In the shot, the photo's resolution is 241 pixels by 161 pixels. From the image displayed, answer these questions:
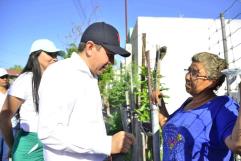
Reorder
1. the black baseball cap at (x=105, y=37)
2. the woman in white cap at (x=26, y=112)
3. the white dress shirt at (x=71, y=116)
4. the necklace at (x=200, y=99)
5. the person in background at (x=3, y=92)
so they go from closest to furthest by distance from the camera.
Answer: the white dress shirt at (x=71, y=116)
the black baseball cap at (x=105, y=37)
the necklace at (x=200, y=99)
the woman in white cap at (x=26, y=112)
the person in background at (x=3, y=92)

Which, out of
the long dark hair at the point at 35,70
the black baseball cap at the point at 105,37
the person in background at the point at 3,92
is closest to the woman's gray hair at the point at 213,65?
the black baseball cap at the point at 105,37

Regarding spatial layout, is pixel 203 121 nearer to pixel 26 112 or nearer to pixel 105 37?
pixel 105 37

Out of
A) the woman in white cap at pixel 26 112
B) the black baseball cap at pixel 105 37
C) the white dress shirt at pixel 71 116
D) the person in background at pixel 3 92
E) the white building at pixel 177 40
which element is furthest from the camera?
the white building at pixel 177 40

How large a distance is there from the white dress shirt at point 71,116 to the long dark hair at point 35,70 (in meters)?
0.91

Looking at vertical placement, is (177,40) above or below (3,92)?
above

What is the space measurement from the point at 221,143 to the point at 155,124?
158 cm

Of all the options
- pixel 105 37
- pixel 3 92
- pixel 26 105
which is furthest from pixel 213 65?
pixel 3 92

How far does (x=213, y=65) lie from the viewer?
263 cm

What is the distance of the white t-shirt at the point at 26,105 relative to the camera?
2928 millimetres

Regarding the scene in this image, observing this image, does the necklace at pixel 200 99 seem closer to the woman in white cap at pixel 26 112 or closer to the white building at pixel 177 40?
the woman in white cap at pixel 26 112

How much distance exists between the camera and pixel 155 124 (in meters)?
3.78

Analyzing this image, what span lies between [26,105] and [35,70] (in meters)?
0.37

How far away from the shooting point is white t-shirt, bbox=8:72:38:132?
2.93m

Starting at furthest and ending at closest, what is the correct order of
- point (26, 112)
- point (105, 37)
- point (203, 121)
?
point (26, 112) → point (203, 121) → point (105, 37)
